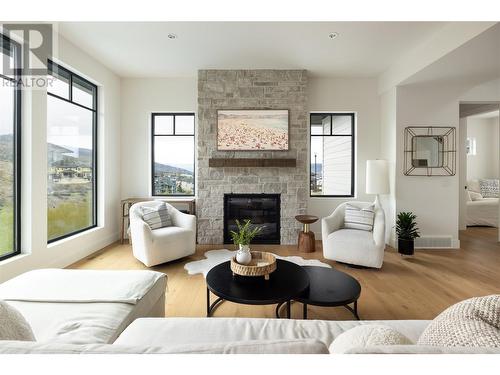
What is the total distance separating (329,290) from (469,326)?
120 cm

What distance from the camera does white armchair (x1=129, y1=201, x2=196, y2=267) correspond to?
10.0ft

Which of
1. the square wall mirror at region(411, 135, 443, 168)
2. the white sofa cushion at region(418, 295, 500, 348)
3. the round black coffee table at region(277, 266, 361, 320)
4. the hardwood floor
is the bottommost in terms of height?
the hardwood floor

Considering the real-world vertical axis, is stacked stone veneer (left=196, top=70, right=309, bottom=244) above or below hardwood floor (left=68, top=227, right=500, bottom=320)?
above

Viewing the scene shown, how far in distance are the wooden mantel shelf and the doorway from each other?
3.27 meters

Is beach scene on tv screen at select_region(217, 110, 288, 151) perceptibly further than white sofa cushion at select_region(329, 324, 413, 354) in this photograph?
Yes

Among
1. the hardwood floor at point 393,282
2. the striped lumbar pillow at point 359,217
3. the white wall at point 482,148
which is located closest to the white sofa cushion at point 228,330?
the hardwood floor at point 393,282

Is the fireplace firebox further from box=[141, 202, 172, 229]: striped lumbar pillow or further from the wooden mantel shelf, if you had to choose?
box=[141, 202, 172, 229]: striped lumbar pillow

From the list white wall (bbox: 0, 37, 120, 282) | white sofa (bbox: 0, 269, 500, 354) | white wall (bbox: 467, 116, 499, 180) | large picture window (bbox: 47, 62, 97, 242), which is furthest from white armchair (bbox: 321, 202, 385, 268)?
white wall (bbox: 467, 116, 499, 180)

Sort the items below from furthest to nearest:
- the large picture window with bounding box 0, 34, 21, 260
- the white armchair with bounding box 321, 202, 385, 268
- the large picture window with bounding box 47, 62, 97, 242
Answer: the large picture window with bounding box 47, 62, 97, 242 < the white armchair with bounding box 321, 202, 385, 268 < the large picture window with bounding box 0, 34, 21, 260

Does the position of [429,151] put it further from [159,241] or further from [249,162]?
[159,241]

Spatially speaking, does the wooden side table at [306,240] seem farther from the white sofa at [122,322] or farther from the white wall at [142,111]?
the white wall at [142,111]

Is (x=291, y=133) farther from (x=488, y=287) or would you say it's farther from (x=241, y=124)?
(x=488, y=287)

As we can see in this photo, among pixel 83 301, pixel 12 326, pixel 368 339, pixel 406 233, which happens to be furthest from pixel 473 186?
pixel 12 326
